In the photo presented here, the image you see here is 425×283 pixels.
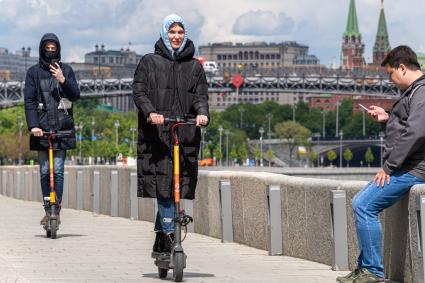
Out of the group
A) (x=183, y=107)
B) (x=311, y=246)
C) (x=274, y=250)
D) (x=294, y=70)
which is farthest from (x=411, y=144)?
(x=294, y=70)

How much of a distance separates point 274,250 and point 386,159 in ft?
12.6

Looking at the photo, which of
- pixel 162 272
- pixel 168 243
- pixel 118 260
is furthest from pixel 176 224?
pixel 118 260

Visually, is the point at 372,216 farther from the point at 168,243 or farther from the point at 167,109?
the point at 167,109

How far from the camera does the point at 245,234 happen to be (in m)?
16.0

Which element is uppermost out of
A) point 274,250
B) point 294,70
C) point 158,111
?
point 294,70

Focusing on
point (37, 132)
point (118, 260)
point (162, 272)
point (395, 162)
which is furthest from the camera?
point (37, 132)

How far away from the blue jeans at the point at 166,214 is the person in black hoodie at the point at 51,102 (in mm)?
4222

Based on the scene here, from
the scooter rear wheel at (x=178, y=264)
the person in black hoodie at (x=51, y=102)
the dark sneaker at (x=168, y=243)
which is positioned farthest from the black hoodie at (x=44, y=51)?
the scooter rear wheel at (x=178, y=264)

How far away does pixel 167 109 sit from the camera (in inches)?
460

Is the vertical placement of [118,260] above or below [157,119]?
→ below

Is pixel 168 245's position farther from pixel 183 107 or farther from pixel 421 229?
pixel 421 229

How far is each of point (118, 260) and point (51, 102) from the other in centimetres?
295

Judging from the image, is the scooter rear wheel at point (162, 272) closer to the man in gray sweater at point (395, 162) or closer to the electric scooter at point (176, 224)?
the electric scooter at point (176, 224)

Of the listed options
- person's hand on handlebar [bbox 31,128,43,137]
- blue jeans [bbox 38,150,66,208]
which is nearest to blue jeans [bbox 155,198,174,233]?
person's hand on handlebar [bbox 31,128,43,137]
